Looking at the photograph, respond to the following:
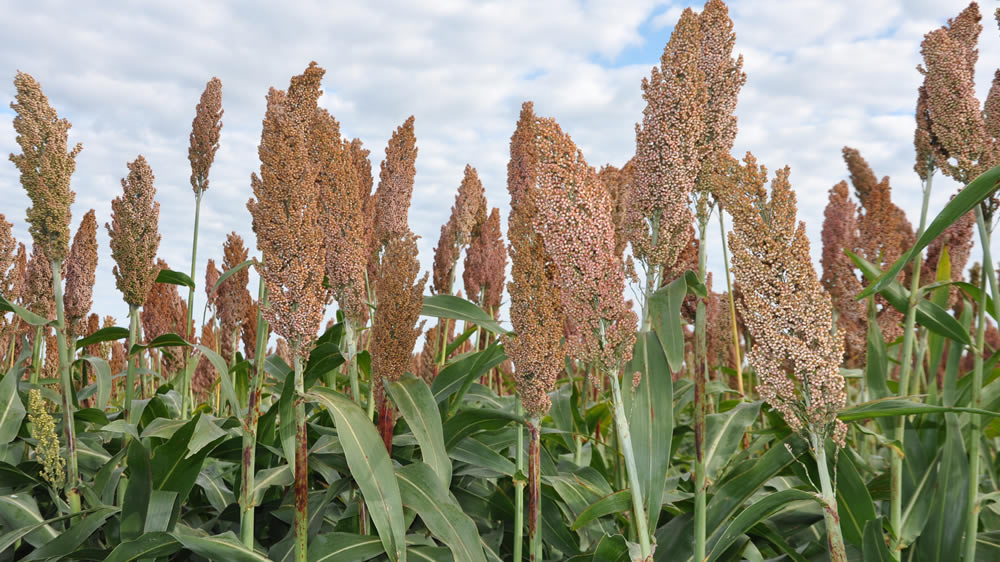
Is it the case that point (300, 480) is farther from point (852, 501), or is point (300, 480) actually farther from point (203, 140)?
point (203, 140)

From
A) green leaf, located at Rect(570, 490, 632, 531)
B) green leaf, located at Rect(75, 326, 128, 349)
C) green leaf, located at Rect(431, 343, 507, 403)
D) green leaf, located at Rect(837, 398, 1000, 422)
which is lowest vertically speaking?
green leaf, located at Rect(570, 490, 632, 531)

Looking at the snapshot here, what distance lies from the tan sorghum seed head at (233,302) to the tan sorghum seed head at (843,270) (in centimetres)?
364

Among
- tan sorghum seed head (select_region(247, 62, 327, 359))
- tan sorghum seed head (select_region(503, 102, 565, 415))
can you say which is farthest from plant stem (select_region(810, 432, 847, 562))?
tan sorghum seed head (select_region(247, 62, 327, 359))

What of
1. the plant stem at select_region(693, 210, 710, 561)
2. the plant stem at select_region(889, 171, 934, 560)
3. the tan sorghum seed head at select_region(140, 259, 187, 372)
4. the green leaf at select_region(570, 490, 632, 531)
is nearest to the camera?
the plant stem at select_region(693, 210, 710, 561)

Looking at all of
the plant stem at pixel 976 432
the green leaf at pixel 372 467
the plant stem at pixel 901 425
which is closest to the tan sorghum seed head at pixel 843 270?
the plant stem at pixel 901 425

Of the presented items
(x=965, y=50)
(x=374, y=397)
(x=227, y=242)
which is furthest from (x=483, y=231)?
(x=965, y=50)

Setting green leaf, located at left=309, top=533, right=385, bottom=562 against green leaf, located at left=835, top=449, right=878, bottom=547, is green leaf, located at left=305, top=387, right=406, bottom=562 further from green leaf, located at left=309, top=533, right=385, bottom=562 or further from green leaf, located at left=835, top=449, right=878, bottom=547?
green leaf, located at left=835, top=449, right=878, bottom=547

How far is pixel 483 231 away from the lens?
489 cm

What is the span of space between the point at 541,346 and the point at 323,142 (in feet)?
3.72

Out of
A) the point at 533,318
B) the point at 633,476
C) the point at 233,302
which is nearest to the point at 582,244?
the point at 533,318

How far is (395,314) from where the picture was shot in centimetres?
241

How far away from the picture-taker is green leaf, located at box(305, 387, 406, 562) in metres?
2.18

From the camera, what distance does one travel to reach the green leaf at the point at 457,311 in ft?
9.44

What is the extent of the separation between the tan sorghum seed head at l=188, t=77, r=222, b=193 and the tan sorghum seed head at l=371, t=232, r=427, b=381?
8.73ft
